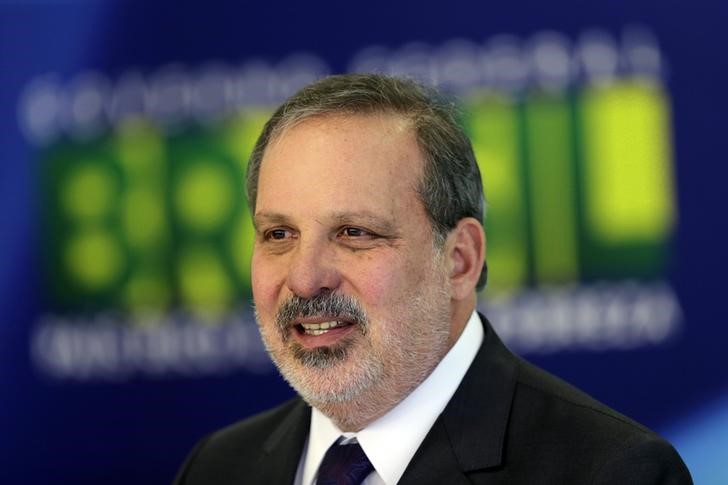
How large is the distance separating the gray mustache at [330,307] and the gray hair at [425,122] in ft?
0.61

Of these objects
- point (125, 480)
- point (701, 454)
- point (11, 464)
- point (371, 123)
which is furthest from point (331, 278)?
point (11, 464)

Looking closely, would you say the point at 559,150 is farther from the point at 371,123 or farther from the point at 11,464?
the point at 11,464

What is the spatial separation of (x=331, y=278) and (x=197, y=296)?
1.56m

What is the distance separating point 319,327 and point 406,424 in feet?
0.67

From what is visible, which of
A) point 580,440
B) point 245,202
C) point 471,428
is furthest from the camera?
point 245,202

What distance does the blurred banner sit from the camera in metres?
3.05

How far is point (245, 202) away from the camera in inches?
130

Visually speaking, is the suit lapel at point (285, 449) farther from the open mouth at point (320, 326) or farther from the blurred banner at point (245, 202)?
the blurred banner at point (245, 202)

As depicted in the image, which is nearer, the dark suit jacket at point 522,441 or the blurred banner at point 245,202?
the dark suit jacket at point 522,441

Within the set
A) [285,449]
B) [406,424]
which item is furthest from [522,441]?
[285,449]

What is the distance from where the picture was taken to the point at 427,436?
189 cm

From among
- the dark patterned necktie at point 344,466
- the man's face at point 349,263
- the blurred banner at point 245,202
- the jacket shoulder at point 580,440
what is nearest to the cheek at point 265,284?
the man's face at point 349,263

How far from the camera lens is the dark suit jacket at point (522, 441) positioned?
172 cm

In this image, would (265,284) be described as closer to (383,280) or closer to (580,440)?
(383,280)
